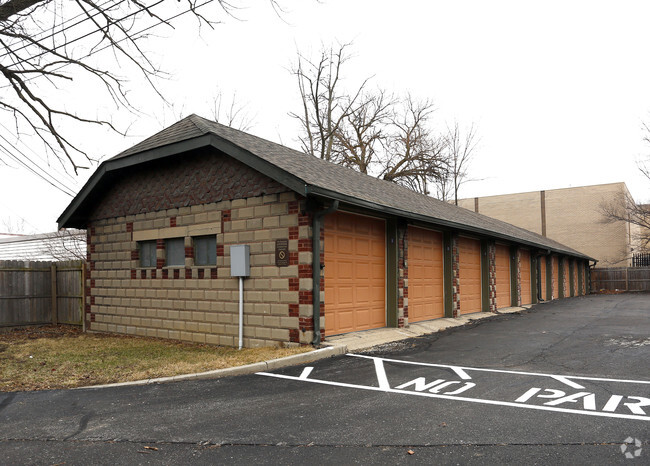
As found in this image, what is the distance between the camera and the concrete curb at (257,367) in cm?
776

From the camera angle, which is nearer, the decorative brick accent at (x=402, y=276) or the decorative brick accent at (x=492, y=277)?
the decorative brick accent at (x=402, y=276)

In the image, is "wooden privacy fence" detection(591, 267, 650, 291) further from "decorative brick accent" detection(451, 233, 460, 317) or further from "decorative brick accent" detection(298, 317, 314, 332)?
"decorative brick accent" detection(298, 317, 314, 332)

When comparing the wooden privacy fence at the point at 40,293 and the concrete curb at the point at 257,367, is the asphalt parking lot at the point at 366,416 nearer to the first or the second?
the concrete curb at the point at 257,367

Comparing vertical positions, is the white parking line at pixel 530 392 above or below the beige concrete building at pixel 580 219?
below

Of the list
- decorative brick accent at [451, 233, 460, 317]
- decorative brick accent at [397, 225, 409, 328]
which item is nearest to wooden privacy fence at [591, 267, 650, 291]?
decorative brick accent at [451, 233, 460, 317]

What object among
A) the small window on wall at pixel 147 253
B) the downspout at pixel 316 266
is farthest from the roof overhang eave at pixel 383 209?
the small window on wall at pixel 147 253

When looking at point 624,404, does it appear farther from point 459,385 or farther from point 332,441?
point 332,441

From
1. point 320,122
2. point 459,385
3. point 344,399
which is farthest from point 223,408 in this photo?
point 320,122

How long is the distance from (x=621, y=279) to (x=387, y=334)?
33.9m

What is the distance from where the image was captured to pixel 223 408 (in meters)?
6.09

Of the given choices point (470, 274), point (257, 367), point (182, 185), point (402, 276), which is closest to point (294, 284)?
point (257, 367)

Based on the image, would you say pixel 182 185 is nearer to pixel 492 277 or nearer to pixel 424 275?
pixel 424 275

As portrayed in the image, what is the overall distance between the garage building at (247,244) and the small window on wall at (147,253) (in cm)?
4

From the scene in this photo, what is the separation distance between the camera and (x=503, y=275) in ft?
67.8
